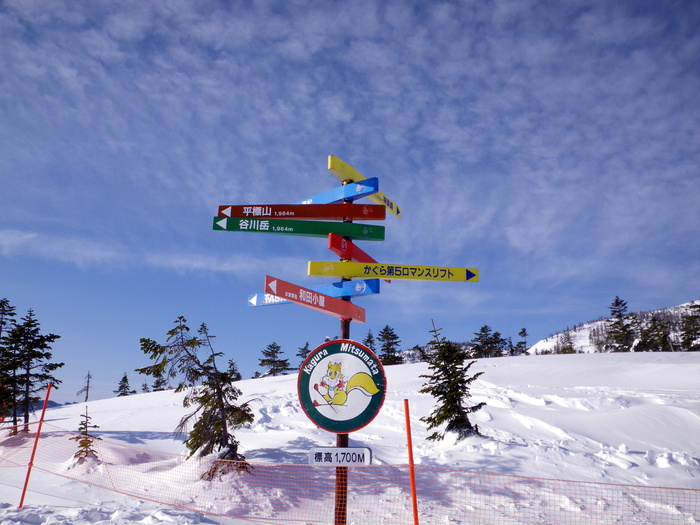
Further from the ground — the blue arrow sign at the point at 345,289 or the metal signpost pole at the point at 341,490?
the blue arrow sign at the point at 345,289

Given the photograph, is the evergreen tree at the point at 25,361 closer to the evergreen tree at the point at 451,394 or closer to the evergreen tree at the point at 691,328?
the evergreen tree at the point at 451,394

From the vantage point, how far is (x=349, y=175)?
8.16 meters

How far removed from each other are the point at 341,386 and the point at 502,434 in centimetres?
1529

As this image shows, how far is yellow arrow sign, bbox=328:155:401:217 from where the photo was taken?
7.90 metres

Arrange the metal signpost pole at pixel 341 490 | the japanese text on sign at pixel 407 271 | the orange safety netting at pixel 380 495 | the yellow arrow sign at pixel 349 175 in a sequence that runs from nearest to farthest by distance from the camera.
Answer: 1. the metal signpost pole at pixel 341 490
2. the japanese text on sign at pixel 407 271
3. the yellow arrow sign at pixel 349 175
4. the orange safety netting at pixel 380 495

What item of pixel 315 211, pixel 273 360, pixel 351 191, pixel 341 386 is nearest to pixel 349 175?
pixel 351 191

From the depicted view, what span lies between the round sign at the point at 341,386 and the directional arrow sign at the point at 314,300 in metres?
0.78

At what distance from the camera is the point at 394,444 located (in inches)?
693

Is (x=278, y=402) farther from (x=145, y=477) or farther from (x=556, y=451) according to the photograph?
(x=556, y=451)

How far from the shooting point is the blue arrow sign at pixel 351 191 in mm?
7758

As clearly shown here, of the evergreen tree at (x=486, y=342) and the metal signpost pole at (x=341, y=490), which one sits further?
the evergreen tree at (x=486, y=342)

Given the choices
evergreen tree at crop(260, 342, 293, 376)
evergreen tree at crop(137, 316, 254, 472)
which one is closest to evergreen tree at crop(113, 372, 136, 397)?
evergreen tree at crop(260, 342, 293, 376)

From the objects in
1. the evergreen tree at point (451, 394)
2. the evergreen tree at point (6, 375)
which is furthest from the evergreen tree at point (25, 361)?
the evergreen tree at point (451, 394)

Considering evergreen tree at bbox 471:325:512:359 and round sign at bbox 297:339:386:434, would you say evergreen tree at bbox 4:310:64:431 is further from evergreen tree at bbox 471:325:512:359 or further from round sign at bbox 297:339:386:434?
evergreen tree at bbox 471:325:512:359
